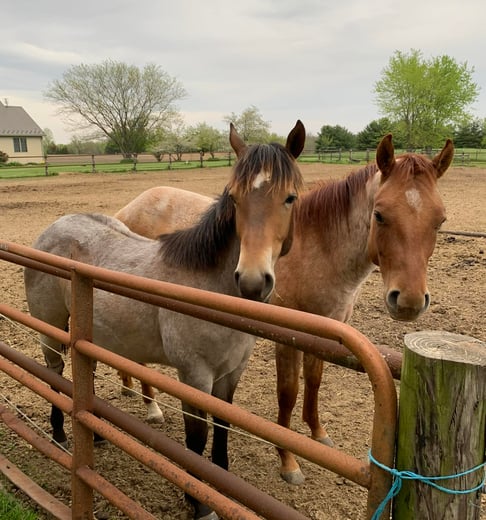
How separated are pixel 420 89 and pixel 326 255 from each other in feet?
143

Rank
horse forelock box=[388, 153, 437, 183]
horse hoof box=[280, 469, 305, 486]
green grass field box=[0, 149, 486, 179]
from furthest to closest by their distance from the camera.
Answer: green grass field box=[0, 149, 486, 179] → horse hoof box=[280, 469, 305, 486] → horse forelock box=[388, 153, 437, 183]

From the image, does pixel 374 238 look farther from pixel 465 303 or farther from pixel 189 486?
pixel 465 303

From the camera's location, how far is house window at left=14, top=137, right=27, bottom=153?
45938mm

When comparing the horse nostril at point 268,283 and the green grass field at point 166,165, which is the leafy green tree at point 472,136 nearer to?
the green grass field at point 166,165

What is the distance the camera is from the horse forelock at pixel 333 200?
9.86ft

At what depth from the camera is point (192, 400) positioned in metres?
1.44

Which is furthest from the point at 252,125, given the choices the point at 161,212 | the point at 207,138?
the point at 161,212

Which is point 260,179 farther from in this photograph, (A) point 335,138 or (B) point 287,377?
(A) point 335,138

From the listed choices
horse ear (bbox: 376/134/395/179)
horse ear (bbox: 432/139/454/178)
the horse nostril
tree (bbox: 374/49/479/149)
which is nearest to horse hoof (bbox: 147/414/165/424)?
the horse nostril

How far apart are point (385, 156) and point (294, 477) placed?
6.68 feet

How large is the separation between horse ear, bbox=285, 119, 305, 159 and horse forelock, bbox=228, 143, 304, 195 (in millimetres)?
164

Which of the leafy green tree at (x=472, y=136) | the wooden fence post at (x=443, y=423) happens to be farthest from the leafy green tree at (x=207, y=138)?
the wooden fence post at (x=443, y=423)

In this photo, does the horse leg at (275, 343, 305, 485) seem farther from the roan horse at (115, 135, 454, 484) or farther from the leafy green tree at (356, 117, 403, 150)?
the leafy green tree at (356, 117, 403, 150)

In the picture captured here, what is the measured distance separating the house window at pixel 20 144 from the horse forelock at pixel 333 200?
49.9 m
